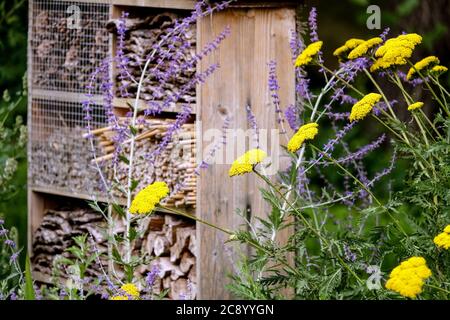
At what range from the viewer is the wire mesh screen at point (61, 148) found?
4648 mm

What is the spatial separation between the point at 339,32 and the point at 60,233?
558 cm

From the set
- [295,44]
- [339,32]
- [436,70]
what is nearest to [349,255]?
[436,70]

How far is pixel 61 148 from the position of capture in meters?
4.81

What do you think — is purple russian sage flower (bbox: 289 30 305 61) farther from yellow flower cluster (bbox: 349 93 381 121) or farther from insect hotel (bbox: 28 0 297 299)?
yellow flower cluster (bbox: 349 93 381 121)

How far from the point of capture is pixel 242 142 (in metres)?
3.99

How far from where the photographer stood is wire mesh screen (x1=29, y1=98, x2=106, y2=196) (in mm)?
4648

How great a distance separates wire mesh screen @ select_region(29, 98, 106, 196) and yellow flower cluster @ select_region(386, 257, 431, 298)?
255 cm

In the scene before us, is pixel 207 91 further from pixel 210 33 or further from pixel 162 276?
pixel 162 276

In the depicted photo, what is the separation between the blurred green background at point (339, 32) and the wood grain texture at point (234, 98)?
117cm

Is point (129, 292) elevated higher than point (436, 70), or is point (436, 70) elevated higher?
point (436, 70)

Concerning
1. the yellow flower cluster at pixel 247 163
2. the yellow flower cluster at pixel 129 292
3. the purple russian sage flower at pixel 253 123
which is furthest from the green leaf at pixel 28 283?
the purple russian sage flower at pixel 253 123

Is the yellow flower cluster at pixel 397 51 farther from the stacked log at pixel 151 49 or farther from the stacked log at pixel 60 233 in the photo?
the stacked log at pixel 60 233

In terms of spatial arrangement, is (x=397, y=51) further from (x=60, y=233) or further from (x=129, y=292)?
(x=60, y=233)

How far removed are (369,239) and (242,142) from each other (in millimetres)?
1089
